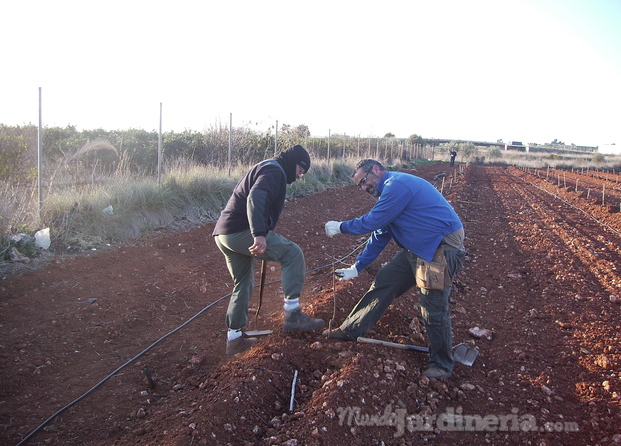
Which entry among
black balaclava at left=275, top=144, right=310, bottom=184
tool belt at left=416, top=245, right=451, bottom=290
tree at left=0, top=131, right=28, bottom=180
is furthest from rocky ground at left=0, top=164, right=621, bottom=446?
tree at left=0, top=131, right=28, bottom=180

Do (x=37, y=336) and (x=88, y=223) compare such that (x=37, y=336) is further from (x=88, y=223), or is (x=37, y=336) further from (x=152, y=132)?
(x=152, y=132)

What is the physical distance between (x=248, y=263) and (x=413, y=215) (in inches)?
58.0

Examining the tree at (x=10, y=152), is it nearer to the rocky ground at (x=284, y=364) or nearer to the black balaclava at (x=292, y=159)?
the rocky ground at (x=284, y=364)

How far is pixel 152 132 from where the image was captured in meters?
15.1

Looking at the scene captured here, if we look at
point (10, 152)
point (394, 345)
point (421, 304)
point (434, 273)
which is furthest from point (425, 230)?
point (10, 152)

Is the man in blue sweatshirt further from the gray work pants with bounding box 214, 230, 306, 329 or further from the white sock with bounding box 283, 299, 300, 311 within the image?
the white sock with bounding box 283, 299, 300, 311

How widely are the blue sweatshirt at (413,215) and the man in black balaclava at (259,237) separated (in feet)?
2.16

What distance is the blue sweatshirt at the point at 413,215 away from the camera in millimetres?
3572

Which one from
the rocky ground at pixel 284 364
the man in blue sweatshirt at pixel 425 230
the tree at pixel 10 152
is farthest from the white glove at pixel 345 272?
the tree at pixel 10 152

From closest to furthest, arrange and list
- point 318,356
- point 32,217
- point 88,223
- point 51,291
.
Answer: point 318,356 < point 51,291 < point 32,217 < point 88,223

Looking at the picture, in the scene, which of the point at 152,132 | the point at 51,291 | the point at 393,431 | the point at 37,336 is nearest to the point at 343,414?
the point at 393,431

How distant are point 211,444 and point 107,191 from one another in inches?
251

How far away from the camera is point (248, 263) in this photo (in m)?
4.05

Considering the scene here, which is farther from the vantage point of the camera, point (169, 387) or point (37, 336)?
point (37, 336)
